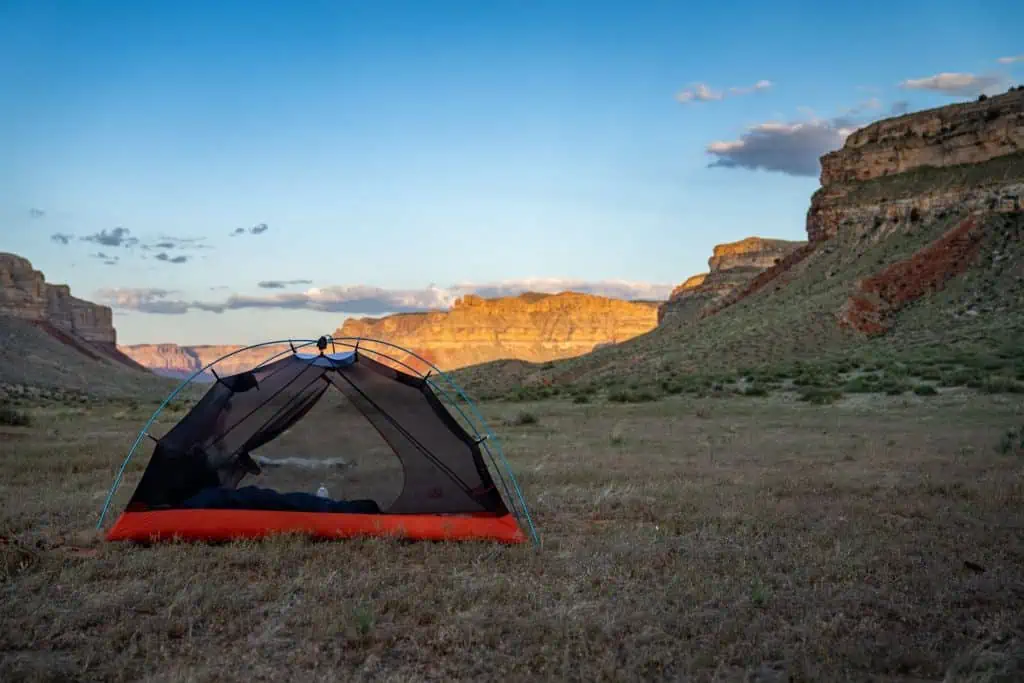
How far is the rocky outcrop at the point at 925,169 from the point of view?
1756 inches

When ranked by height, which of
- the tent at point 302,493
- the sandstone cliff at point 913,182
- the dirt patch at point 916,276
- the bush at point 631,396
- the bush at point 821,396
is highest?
the sandstone cliff at point 913,182

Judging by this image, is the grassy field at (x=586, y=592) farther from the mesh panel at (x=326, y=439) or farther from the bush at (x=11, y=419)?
the bush at (x=11, y=419)

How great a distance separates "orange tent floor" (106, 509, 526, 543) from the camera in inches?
283

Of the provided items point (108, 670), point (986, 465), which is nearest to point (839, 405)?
point (986, 465)

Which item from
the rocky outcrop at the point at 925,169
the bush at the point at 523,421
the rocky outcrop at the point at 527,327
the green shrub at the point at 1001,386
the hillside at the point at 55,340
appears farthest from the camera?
the rocky outcrop at the point at 527,327

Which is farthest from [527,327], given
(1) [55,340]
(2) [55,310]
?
(1) [55,340]

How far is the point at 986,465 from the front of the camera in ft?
36.6

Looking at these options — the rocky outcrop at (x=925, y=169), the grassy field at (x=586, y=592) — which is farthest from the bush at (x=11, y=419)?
the rocky outcrop at (x=925, y=169)

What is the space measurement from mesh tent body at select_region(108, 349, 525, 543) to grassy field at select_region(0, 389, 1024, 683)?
32 centimetres

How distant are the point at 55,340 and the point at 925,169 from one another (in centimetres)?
9128

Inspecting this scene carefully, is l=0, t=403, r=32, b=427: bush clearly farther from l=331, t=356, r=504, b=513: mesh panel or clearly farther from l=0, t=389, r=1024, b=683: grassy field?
l=331, t=356, r=504, b=513: mesh panel

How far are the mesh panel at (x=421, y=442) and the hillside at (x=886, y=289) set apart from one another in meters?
19.9

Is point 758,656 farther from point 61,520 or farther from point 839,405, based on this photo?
point 839,405

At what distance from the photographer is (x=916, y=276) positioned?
41062mm
